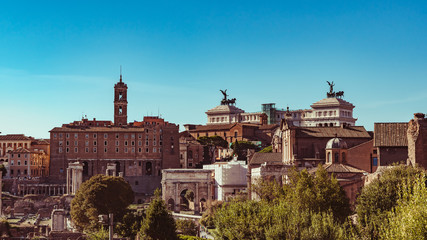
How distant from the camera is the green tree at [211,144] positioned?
11762 cm

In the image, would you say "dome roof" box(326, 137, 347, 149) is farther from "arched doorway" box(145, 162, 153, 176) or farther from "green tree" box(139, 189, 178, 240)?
"arched doorway" box(145, 162, 153, 176)

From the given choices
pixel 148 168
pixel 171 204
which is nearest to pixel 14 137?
pixel 148 168

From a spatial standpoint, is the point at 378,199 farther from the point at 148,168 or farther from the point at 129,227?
the point at 148,168

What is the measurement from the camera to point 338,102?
137125 mm

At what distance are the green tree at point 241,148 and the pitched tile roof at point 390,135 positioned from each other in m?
48.9

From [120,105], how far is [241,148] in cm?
2367

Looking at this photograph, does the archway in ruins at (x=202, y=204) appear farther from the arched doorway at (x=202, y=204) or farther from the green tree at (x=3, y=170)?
the green tree at (x=3, y=170)

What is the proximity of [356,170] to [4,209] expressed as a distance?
168 feet

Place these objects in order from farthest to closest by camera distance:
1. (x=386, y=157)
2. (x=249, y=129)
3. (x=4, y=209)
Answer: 1. (x=249, y=129)
2. (x=4, y=209)
3. (x=386, y=157)

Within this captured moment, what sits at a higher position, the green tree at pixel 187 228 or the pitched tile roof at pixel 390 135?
the pitched tile roof at pixel 390 135

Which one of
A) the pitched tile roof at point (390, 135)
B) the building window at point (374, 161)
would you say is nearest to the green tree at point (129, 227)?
the pitched tile roof at point (390, 135)

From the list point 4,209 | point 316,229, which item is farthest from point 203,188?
point 316,229

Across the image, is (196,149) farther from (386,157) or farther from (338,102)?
(386,157)

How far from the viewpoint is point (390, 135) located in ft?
200
